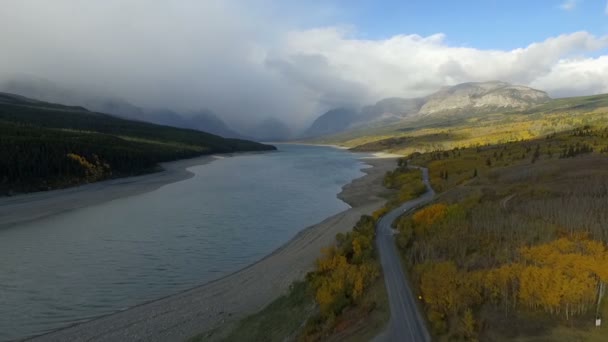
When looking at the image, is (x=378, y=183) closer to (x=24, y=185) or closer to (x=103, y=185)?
(x=103, y=185)

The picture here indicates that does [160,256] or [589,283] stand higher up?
[589,283]

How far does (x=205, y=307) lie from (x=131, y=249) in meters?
18.9

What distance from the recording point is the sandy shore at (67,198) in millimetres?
59469

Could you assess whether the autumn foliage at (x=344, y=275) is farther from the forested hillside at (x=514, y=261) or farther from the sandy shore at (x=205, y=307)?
the sandy shore at (x=205, y=307)

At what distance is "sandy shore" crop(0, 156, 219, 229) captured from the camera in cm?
5947

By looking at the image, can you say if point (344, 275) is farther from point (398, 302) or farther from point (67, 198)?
point (67, 198)

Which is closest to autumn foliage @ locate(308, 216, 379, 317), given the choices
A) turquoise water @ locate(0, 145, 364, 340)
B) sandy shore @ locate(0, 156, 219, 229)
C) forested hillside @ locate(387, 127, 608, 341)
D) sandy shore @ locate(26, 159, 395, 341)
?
forested hillside @ locate(387, 127, 608, 341)

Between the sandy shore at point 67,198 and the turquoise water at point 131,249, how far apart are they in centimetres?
448

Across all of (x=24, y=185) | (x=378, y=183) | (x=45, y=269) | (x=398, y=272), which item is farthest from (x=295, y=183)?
(x=398, y=272)

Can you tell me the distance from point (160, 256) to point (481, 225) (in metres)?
32.1

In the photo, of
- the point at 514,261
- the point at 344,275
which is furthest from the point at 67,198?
the point at 514,261

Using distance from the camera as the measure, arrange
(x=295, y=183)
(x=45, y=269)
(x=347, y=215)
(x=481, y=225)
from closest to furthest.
Answer: (x=481, y=225)
(x=45, y=269)
(x=347, y=215)
(x=295, y=183)

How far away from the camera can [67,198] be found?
73375mm

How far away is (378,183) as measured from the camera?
3696 inches
